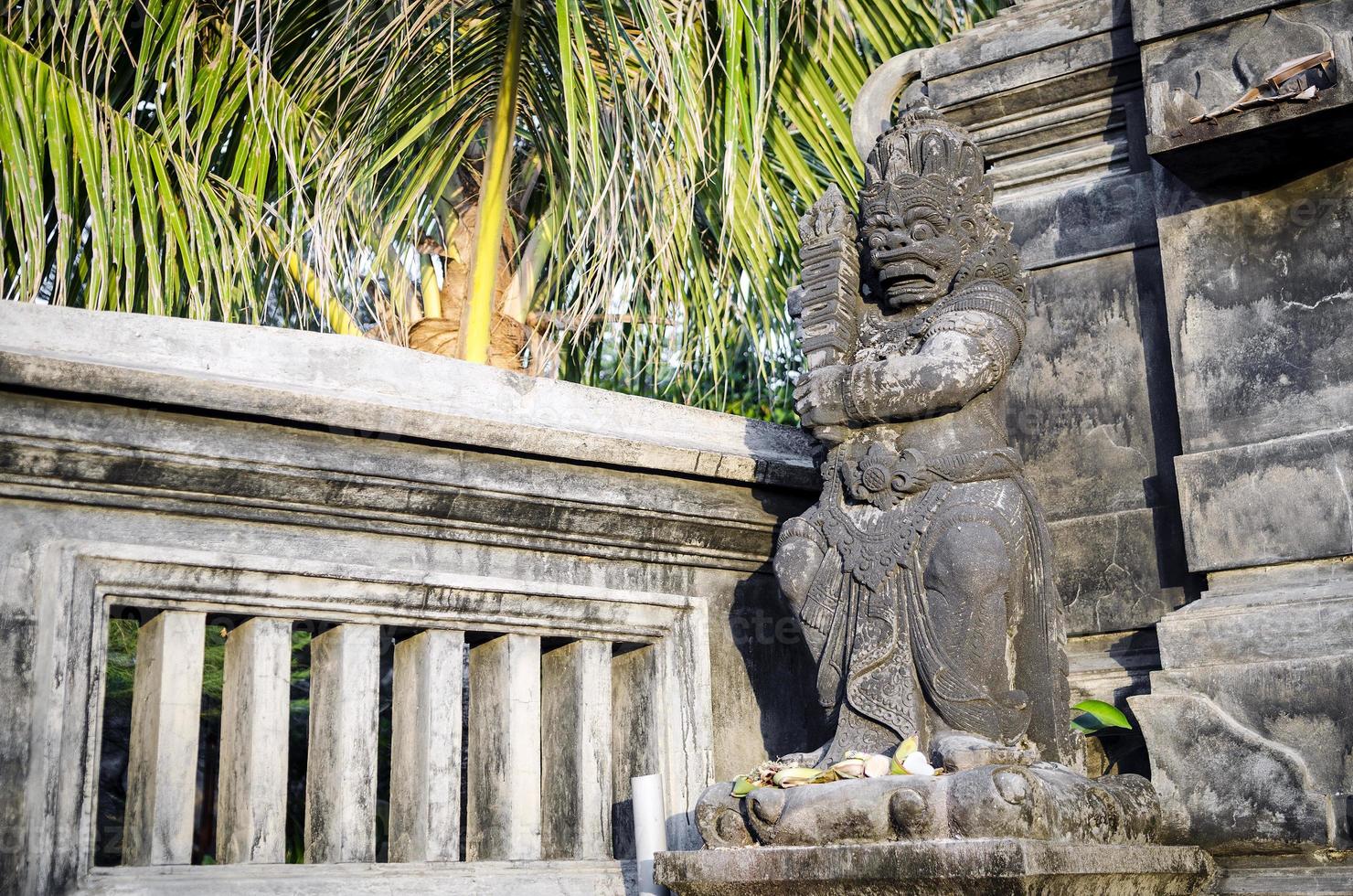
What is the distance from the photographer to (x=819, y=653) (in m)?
4.25

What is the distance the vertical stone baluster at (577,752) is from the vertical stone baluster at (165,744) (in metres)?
1.09

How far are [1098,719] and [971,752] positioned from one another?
944mm

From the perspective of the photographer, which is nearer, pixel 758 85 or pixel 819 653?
pixel 819 653

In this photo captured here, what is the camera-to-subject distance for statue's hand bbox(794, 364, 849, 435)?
4.31m

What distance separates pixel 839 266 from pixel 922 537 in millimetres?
946

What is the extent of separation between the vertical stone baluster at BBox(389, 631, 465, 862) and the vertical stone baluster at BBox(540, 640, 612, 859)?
37 cm

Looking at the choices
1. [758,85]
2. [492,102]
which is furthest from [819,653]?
[492,102]

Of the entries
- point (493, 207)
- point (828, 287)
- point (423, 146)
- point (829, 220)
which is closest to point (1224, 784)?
point (828, 287)

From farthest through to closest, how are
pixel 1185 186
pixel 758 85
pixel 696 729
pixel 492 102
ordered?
1. pixel 492 102
2. pixel 758 85
3. pixel 1185 186
4. pixel 696 729

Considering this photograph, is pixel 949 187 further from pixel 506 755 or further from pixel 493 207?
pixel 493 207

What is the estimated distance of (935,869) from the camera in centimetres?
339

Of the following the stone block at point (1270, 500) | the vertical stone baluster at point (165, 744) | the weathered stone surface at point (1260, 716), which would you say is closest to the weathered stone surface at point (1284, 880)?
the weathered stone surface at point (1260, 716)

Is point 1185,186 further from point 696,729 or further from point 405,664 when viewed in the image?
point 405,664

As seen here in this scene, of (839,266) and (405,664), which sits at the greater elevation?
(839,266)
